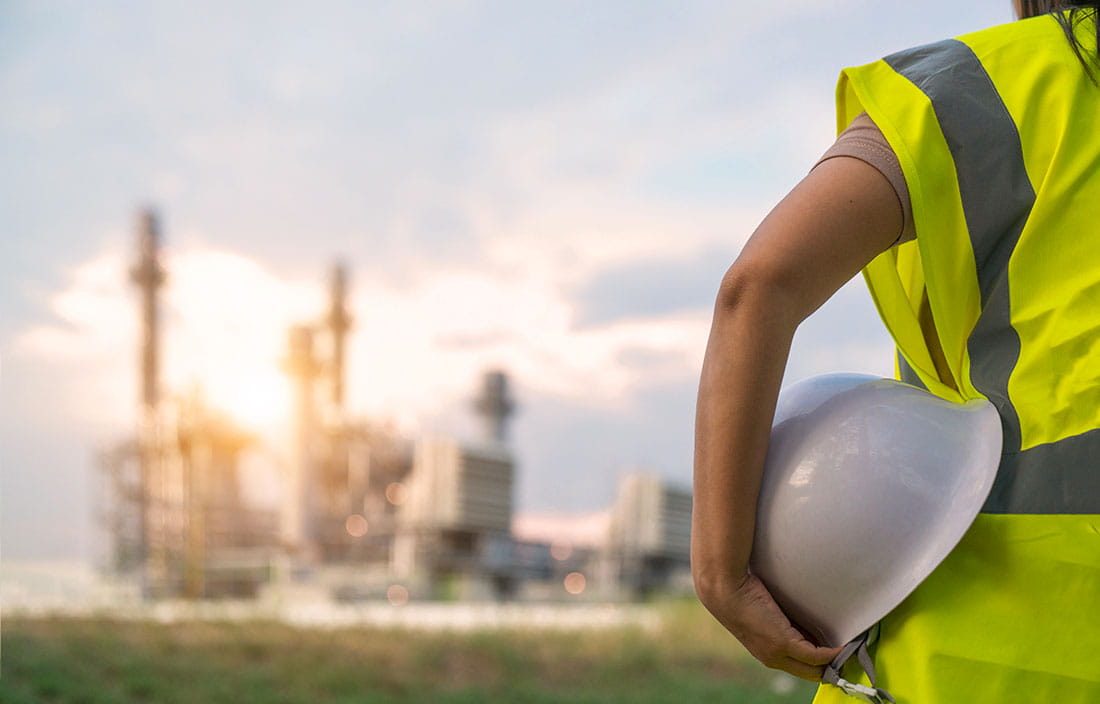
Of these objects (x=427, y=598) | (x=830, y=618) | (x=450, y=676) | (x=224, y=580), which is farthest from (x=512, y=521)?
(x=830, y=618)

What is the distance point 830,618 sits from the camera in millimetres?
945

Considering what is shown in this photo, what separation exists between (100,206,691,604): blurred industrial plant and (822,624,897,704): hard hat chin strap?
18115mm

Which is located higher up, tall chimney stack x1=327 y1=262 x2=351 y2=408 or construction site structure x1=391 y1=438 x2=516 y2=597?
tall chimney stack x1=327 y1=262 x2=351 y2=408

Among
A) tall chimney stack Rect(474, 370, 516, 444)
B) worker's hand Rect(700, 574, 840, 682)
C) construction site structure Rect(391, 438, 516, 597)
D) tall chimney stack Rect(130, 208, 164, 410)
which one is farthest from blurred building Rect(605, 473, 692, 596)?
worker's hand Rect(700, 574, 840, 682)

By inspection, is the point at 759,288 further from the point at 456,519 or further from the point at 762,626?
the point at 456,519

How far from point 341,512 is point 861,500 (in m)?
21.5

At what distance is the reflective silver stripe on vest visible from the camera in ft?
2.76

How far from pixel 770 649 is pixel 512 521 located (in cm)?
1970

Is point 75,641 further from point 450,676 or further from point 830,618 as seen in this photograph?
point 830,618

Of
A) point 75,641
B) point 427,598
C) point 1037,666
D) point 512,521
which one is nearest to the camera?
point 1037,666

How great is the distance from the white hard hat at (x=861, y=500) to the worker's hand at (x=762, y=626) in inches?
0.8

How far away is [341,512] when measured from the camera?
2178 cm

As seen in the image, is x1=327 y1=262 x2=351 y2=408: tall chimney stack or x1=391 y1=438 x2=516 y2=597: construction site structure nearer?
x1=391 y1=438 x2=516 y2=597: construction site structure

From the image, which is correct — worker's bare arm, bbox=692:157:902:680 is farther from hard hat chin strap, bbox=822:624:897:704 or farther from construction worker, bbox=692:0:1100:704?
hard hat chin strap, bbox=822:624:897:704
